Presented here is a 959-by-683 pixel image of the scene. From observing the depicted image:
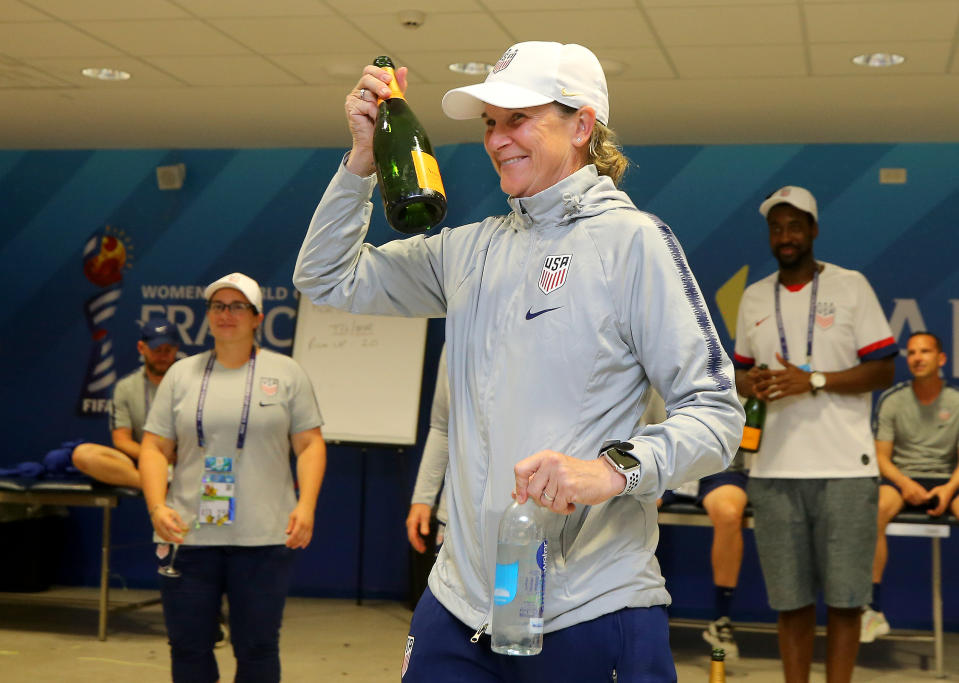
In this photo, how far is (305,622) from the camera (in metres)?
6.81

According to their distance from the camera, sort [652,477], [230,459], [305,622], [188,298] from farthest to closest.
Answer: [188,298] → [305,622] → [230,459] → [652,477]

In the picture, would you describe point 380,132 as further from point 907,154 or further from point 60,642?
point 907,154

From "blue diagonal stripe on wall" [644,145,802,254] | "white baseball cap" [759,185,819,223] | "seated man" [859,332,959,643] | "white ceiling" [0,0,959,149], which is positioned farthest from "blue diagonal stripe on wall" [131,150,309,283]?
"seated man" [859,332,959,643]

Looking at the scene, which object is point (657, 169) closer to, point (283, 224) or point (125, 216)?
point (283, 224)

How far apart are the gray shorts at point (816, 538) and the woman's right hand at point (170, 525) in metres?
2.12

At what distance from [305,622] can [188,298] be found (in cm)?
247

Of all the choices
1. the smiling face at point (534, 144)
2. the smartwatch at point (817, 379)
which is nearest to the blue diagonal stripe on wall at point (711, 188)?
the smartwatch at point (817, 379)

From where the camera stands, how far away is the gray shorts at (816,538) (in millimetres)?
4168

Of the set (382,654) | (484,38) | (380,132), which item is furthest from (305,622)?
(380,132)

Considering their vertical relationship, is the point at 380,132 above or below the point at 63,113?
below

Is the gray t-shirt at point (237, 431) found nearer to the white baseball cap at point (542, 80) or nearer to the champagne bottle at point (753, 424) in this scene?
the champagne bottle at point (753, 424)

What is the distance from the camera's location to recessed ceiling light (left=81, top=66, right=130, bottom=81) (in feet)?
19.5

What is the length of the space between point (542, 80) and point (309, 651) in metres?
4.77

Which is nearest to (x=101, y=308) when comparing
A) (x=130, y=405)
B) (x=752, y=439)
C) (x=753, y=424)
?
(x=130, y=405)
